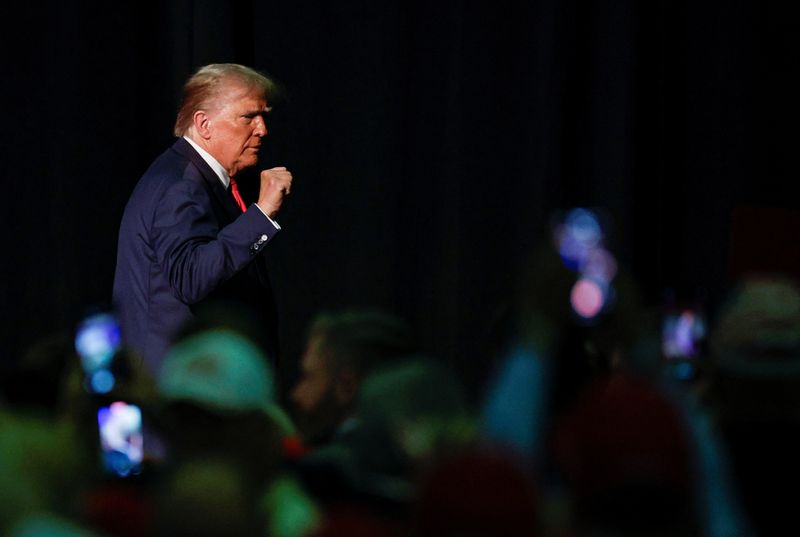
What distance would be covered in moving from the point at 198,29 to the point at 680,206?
1507mm

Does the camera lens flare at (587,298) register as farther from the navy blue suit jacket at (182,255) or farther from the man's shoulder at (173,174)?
the man's shoulder at (173,174)

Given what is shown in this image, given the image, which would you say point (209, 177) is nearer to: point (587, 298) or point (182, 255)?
point (182, 255)

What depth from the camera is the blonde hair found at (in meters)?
2.40

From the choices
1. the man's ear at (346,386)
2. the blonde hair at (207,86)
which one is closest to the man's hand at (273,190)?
the blonde hair at (207,86)

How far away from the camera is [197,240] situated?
218 centimetres

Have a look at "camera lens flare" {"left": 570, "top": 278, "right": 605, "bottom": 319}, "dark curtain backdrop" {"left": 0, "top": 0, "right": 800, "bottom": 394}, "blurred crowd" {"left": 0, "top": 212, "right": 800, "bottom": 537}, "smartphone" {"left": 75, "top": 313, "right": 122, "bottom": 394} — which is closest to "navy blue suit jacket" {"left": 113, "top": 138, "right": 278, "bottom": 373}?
"smartphone" {"left": 75, "top": 313, "right": 122, "bottom": 394}

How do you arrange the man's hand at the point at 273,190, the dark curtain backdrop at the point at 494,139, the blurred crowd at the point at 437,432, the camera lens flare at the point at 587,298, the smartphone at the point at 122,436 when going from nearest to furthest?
the blurred crowd at the point at 437,432 → the camera lens flare at the point at 587,298 → the smartphone at the point at 122,436 → the man's hand at the point at 273,190 → the dark curtain backdrop at the point at 494,139

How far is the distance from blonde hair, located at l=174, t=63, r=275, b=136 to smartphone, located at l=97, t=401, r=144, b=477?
1.20 meters

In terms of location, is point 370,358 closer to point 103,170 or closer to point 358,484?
point 358,484

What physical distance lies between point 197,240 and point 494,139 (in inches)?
66.7

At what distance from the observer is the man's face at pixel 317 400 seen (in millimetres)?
1324

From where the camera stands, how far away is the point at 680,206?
3.74 m

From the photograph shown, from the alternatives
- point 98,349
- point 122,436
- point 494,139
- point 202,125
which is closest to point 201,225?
point 202,125

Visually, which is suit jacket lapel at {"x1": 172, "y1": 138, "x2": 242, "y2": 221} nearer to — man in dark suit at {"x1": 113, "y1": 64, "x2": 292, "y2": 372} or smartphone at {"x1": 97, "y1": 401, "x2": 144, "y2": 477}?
man in dark suit at {"x1": 113, "y1": 64, "x2": 292, "y2": 372}
